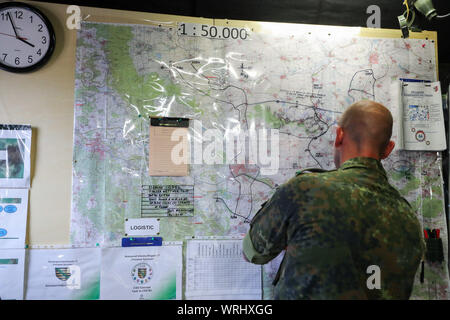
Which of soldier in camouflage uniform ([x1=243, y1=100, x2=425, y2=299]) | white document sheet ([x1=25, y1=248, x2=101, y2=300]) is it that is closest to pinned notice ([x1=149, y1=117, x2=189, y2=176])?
white document sheet ([x1=25, y1=248, x2=101, y2=300])

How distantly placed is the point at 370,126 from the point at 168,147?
1.00m

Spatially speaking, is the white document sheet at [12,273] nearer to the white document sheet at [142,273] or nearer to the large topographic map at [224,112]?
the large topographic map at [224,112]

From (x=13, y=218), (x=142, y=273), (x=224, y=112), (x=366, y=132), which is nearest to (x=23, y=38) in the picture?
(x=13, y=218)

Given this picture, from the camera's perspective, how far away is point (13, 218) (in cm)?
159

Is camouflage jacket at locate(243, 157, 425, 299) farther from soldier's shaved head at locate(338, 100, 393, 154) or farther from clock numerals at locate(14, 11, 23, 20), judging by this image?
clock numerals at locate(14, 11, 23, 20)

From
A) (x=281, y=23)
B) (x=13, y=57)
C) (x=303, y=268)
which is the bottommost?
(x=303, y=268)

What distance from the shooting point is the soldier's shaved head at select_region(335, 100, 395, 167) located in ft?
3.90

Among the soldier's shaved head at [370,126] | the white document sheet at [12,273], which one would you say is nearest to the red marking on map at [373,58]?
the soldier's shaved head at [370,126]
